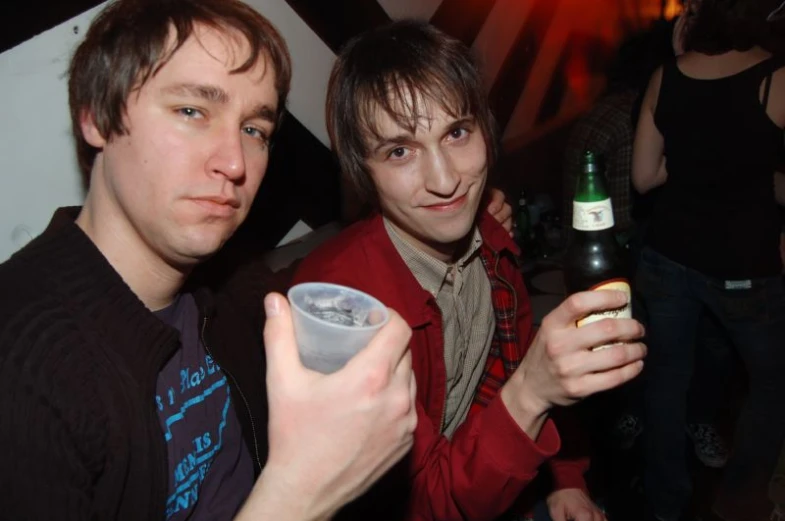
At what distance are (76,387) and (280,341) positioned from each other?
48 centimetres

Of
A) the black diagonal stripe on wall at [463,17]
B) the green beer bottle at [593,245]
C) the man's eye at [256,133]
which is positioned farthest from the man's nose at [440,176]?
the black diagonal stripe on wall at [463,17]

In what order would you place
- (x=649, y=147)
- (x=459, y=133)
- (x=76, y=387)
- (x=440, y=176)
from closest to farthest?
(x=76, y=387), (x=440, y=176), (x=459, y=133), (x=649, y=147)

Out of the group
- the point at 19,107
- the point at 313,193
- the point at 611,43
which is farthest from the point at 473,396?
the point at 611,43

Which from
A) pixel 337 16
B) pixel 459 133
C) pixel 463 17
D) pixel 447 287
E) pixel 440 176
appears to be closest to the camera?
pixel 440 176

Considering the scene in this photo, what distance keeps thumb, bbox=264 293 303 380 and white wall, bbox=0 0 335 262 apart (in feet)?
3.92

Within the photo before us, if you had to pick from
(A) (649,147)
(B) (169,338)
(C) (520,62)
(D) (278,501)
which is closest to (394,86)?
(B) (169,338)

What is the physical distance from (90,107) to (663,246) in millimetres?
2275

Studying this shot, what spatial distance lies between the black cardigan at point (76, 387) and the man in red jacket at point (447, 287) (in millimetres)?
588

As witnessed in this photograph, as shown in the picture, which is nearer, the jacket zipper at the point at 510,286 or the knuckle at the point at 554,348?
the knuckle at the point at 554,348

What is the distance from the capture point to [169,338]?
1280 mm

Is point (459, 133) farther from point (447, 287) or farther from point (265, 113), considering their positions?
point (265, 113)

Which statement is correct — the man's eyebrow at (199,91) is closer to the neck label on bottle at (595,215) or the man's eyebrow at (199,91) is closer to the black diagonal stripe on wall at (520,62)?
the neck label on bottle at (595,215)

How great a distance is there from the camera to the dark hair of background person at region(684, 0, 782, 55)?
214 centimetres

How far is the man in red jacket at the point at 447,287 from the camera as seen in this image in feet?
4.15
